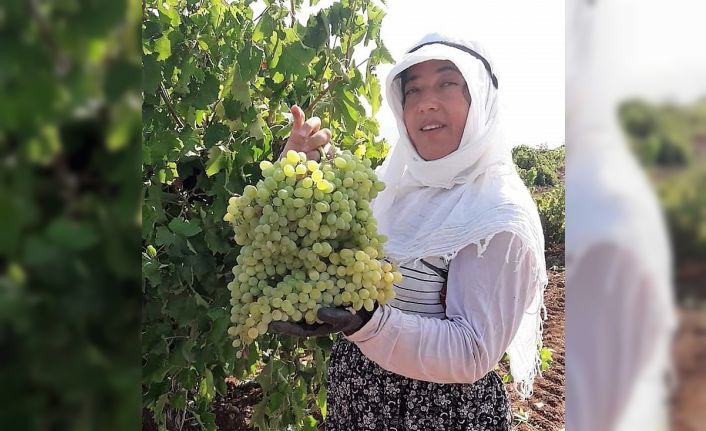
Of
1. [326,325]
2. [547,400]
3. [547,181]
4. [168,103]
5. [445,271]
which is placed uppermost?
[547,181]

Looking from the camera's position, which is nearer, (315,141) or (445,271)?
(445,271)

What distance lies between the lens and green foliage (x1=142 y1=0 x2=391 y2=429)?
236cm

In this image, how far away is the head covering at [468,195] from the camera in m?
1.49

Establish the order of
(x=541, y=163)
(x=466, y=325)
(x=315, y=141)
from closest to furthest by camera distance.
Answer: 1. (x=466, y=325)
2. (x=315, y=141)
3. (x=541, y=163)

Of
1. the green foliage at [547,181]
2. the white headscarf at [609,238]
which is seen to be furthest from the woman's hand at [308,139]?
the green foliage at [547,181]

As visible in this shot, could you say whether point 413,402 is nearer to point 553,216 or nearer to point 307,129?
point 307,129

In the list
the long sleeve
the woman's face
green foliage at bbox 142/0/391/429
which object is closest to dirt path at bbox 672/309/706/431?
the long sleeve

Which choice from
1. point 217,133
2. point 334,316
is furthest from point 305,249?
point 217,133

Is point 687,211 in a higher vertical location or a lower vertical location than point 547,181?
lower

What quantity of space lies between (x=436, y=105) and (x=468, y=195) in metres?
0.26

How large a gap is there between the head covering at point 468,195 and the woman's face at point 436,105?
0.03 metres

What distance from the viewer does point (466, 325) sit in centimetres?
141

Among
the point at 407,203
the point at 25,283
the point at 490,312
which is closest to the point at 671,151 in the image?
the point at 25,283

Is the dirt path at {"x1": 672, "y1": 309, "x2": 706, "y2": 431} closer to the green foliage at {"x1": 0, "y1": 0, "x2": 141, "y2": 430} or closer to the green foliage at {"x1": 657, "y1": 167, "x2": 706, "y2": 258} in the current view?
the green foliage at {"x1": 657, "y1": 167, "x2": 706, "y2": 258}
